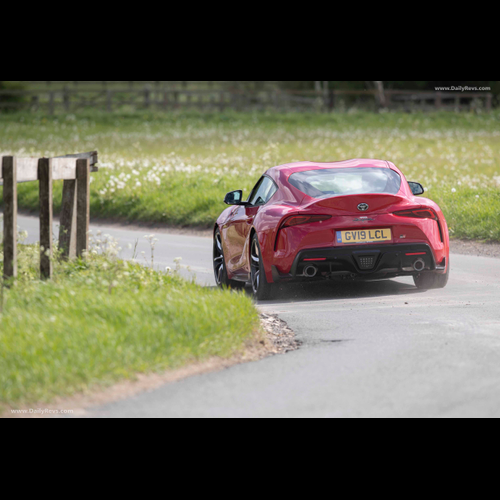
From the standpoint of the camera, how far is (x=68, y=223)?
9.41m

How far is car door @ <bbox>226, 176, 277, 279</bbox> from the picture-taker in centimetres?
970

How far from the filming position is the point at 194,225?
18.4 meters

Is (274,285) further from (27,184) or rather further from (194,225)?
(27,184)

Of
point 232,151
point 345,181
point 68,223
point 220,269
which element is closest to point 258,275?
point 345,181

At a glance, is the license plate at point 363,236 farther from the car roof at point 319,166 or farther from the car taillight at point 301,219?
the car roof at point 319,166

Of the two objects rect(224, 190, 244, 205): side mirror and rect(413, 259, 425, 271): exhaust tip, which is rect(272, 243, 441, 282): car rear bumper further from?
rect(224, 190, 244, 205): side mirror

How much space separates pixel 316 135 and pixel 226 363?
34291 mm

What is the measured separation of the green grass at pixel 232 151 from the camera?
1881 cm

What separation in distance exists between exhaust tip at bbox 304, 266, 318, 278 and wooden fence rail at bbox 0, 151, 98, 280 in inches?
Answer: 90.4

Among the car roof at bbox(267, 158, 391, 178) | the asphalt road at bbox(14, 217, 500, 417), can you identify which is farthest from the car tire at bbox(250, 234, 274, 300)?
the car roof at bbox(267, 158, 391, 178)

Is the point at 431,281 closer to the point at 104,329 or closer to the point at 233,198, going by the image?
the point at 233,198

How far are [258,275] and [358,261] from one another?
3.74 ft

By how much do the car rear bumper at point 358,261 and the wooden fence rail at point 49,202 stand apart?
87.6 inches

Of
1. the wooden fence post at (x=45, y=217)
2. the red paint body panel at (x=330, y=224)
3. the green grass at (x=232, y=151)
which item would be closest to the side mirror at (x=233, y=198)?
the red paint body panel at (x=330, y=224)
